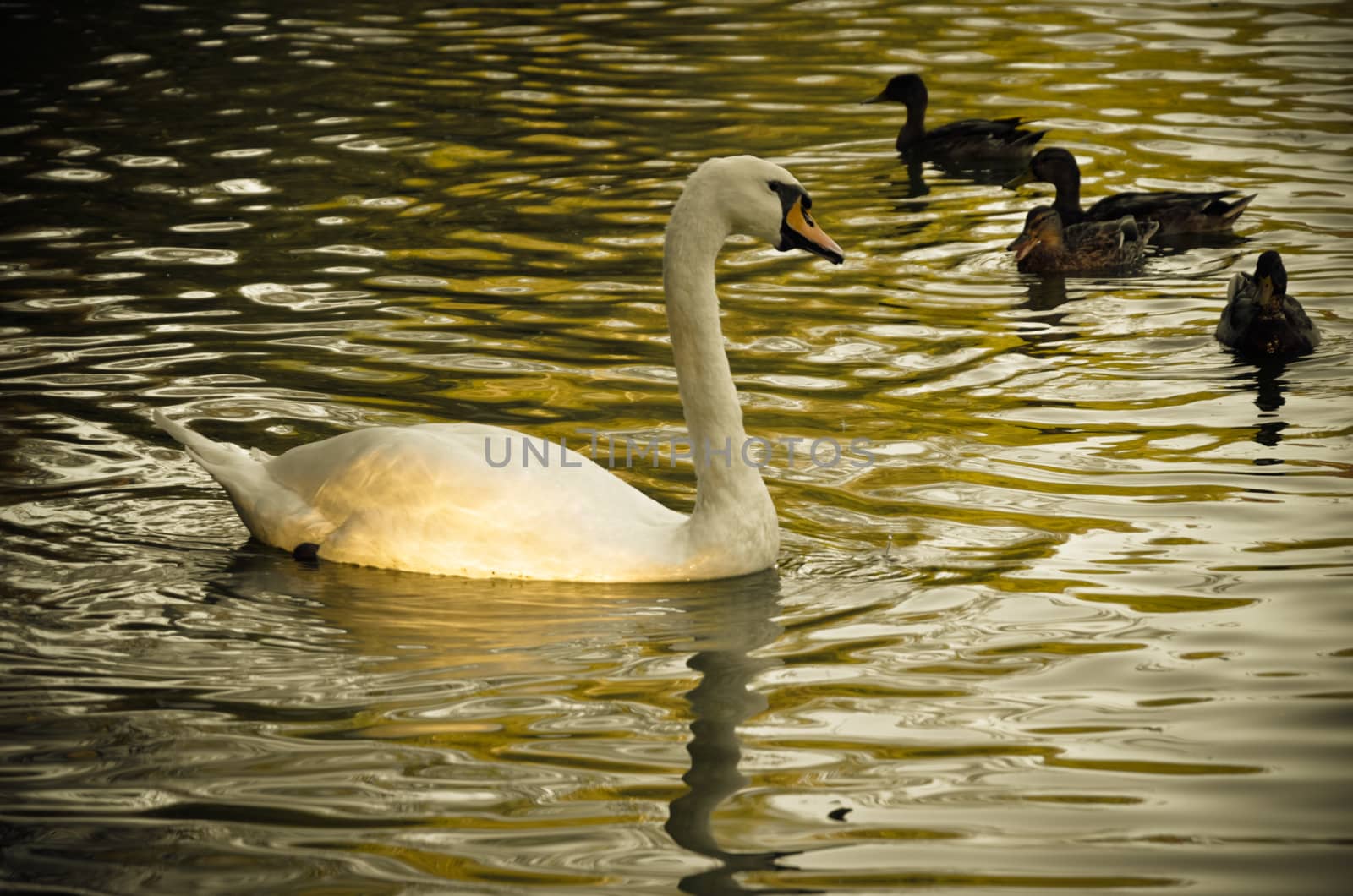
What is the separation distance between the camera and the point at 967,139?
1598 cm

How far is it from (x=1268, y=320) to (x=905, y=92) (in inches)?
308

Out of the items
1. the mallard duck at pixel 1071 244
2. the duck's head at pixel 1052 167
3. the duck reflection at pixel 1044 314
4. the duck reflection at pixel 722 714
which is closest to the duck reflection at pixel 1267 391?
the duck reflection at pixel 1044 314

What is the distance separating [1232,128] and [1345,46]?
15.8 feet

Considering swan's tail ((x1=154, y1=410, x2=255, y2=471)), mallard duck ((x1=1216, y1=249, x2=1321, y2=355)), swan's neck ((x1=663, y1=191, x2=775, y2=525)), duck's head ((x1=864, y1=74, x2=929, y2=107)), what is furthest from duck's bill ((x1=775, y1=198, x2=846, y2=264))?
duck's head ((x1=864, y1=74, x2=929, y2=107))

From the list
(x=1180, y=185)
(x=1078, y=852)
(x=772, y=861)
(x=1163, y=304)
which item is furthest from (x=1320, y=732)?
(x=1180, y=185)

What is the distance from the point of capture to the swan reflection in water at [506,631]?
222 inches

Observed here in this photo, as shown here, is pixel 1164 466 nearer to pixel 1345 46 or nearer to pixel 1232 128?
pixel 1232 128

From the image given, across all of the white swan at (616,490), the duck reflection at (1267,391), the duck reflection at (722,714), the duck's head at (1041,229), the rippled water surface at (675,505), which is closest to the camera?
the duck reflection at (722,714)

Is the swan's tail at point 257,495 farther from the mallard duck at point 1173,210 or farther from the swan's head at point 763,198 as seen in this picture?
the mallard duck at point 1173,210

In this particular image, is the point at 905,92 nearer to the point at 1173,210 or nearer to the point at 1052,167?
the point at 1052,167

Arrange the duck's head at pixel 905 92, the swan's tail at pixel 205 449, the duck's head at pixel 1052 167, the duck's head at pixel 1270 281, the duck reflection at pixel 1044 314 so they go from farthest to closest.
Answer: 1. the duck's head at pixel 905 92
2. the duck's head at pixel 1052 167
3. the duck reflection at pixel 1044 314
4. the duck's head at pixel 1270 281
5. the swan's tail at pixel 205 449

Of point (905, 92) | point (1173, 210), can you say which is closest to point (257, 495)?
point (1173, 210)

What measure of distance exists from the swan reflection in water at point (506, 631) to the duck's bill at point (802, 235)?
1.36 meters

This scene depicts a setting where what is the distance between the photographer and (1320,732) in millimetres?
5430
